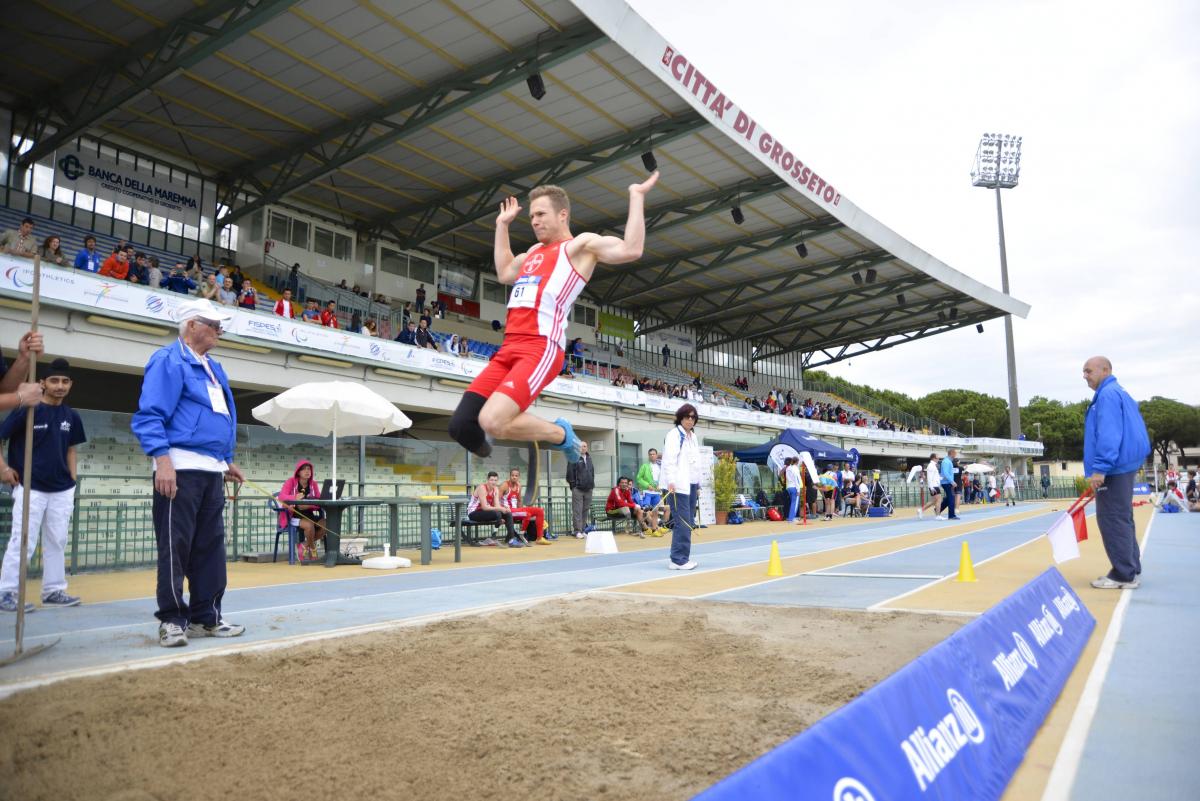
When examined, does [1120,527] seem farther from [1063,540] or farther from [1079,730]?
[1079,730]

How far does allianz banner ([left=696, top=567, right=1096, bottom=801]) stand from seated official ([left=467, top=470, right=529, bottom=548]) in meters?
10.5

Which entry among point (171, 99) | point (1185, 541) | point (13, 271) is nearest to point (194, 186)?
point (171, 99)

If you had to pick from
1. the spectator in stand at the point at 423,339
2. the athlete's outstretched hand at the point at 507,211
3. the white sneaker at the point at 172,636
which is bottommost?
the white sneaker at the point at 172,636

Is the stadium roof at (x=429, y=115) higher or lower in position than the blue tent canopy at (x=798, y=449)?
higher

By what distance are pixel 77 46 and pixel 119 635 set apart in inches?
716

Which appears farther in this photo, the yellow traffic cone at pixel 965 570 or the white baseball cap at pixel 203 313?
the yellow traffic cone at pixel 965 570

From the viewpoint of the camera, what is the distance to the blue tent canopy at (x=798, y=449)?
2405cm

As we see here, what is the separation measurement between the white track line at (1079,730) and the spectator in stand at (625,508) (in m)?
12.7

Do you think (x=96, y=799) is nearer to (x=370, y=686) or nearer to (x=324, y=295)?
(x=370, y=686)

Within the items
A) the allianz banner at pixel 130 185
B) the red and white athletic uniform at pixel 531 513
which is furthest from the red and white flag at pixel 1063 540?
the allianz banner at pixel 130 185

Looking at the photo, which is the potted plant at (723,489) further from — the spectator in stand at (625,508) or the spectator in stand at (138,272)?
the spectator in stand at (138,272)

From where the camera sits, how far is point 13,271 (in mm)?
12094

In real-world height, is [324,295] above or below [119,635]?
above

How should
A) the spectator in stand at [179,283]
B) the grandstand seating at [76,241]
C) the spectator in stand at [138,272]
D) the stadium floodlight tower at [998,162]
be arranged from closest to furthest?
the spectator in stand at [138,272]
the spectator in stand at [179,283]
the grandstand seating at [76,241]
the stadium floodlight tower at [998,162]
